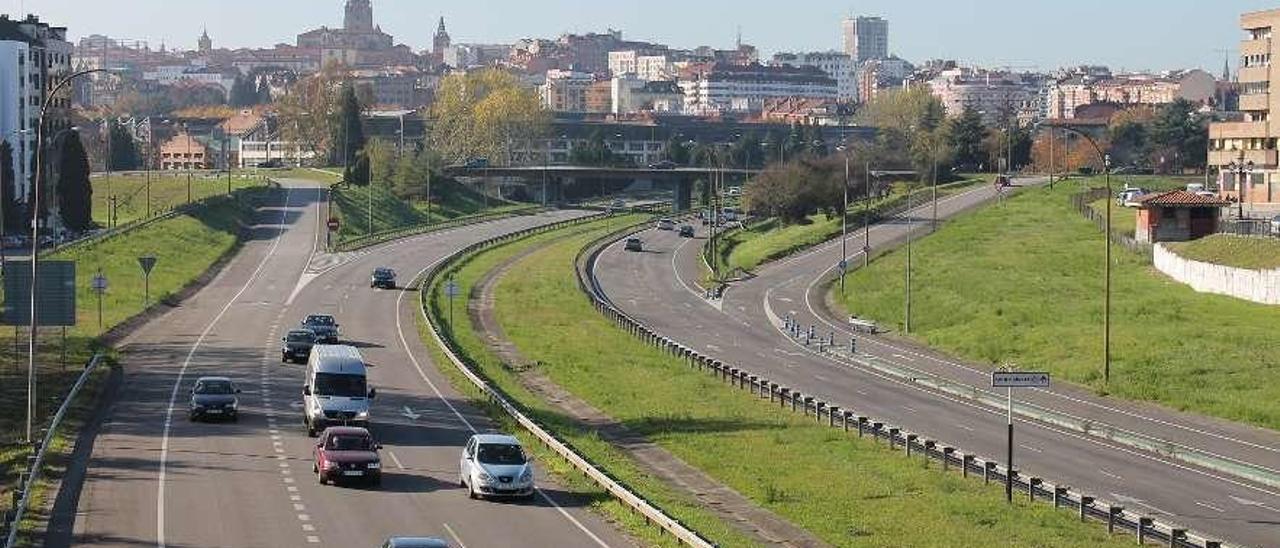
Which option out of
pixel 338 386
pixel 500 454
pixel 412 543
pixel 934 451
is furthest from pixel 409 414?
pixel 412 543

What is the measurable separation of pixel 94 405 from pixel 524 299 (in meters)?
52.5

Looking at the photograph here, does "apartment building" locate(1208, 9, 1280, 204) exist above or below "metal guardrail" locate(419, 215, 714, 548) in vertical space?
above

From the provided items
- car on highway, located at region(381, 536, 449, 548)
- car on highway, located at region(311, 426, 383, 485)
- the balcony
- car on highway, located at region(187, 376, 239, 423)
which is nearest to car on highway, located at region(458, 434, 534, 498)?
car on highway, located at region(311, 426, 383, 485)

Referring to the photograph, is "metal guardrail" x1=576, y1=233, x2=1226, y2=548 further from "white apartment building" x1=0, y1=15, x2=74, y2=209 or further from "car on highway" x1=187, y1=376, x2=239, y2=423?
"white apartment building" x1=0, y1=15, x2=74, y2=209

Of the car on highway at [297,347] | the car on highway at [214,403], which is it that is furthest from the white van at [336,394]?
the car on highway at [297,347]

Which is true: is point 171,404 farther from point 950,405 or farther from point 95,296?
point 95,296

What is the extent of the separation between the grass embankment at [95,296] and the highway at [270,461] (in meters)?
1.60

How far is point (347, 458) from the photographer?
4388cm

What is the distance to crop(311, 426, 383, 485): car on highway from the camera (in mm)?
43688

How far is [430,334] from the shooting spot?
85.8 m

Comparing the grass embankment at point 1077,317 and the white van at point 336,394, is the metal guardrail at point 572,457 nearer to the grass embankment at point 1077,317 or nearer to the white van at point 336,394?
the white van at point 336,394

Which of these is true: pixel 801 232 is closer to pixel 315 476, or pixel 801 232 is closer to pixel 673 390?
pixel 673 390

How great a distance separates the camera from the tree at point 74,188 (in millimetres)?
135750

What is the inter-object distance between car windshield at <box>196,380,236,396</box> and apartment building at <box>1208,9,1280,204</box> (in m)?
111
